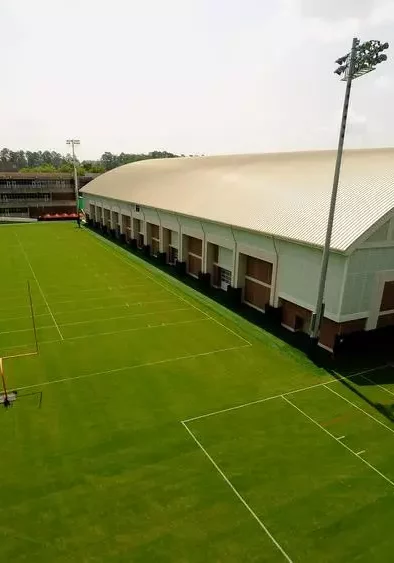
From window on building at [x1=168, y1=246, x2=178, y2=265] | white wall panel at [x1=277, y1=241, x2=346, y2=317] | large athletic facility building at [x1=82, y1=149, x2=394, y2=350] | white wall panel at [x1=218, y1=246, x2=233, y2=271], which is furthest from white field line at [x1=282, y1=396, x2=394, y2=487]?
window on building at [x1=168, y1=246, x2=178, y2=265]

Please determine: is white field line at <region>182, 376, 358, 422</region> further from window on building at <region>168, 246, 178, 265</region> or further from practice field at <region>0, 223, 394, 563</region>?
window on building at <region>168, 246, 178, 265</region>

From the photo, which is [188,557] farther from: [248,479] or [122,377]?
[122,377]

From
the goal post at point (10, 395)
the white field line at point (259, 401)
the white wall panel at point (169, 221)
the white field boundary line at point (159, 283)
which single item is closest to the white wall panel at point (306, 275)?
the white field boundary line at point (159, 283)

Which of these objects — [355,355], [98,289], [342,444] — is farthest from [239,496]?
[98,289]

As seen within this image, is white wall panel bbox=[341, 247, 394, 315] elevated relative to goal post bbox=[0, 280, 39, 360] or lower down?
elevated

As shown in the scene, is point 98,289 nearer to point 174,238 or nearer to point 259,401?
point 174,238

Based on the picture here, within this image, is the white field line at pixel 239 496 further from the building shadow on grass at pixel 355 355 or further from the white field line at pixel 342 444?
the building shadow on grass at pixel 355 355
